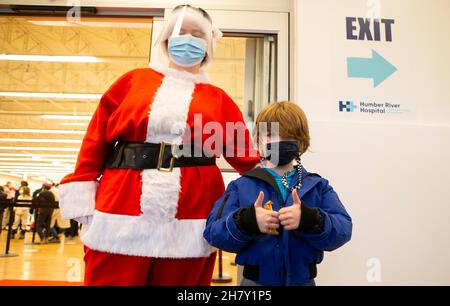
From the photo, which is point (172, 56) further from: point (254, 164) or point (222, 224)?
point (222, 224)

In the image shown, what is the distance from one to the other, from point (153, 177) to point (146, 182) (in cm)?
3

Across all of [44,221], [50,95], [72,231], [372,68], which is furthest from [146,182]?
[50,95]

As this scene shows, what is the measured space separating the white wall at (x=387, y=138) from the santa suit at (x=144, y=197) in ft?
2.95

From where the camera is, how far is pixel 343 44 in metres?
1.97

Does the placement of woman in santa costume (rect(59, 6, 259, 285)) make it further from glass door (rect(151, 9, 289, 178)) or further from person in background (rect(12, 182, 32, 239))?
person in background (rect(12, 182, 32, 239))

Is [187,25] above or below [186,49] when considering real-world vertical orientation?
above

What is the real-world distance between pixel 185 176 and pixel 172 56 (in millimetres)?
495

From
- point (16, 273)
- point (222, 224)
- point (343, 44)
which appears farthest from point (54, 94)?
point (222, 224)

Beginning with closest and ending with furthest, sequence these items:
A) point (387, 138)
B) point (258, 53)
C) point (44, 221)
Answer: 1. point (387, 138)
2. point (258, 53)
3. point (44, 221)

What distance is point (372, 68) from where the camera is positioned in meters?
1.95

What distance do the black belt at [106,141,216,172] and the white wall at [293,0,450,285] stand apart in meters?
0.93

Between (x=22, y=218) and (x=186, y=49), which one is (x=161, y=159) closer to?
(x=186, y=49)

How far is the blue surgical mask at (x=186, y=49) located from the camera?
1.25 m
